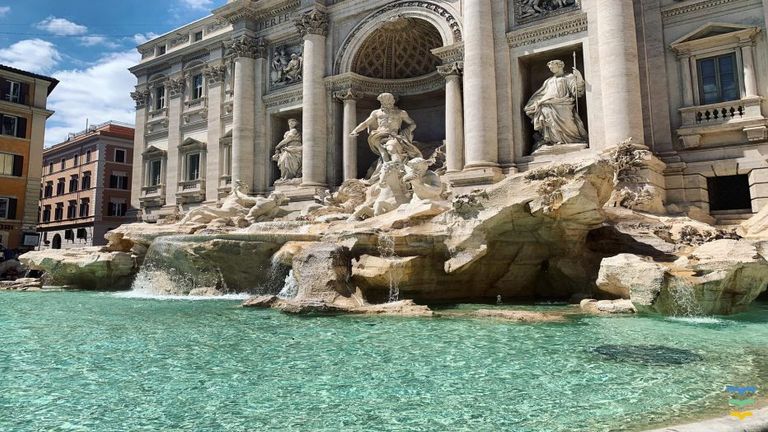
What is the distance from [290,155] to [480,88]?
9.82 meters

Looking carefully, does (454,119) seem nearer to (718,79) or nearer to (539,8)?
(539,8)

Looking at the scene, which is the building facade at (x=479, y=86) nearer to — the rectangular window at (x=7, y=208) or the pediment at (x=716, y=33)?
the pediment at (x=716, y=33)

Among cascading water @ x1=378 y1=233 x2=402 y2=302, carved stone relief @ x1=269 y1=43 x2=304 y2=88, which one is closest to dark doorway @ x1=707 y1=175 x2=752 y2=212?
cascading water @ x1=378 y1=233 x2=402 y2=302

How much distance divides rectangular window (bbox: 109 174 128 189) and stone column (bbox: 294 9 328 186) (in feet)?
80.5

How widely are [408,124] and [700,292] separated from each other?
1451 cm

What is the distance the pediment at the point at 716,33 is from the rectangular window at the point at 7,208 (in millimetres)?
34076

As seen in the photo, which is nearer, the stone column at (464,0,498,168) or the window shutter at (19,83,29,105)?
the stone column at (464,0,498,168)

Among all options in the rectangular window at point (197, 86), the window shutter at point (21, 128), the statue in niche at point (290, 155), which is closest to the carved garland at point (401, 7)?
the statue in niche at point (290, 155)

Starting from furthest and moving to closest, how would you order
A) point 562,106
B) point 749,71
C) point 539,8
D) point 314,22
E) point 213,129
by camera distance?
point 213,129
point 314,22
point 539,8
point 562,106
point 749,71

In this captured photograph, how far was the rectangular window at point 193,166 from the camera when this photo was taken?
29.4 meters

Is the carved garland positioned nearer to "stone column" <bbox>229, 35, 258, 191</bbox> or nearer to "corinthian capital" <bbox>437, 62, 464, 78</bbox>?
"corinthian capital" <bbox>437, 62, 464, 78</bbox>

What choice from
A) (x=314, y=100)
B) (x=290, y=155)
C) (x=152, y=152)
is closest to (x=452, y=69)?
(x=314, y=100)

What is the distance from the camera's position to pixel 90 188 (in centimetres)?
4091

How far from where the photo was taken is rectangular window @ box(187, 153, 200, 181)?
29.4 meters
